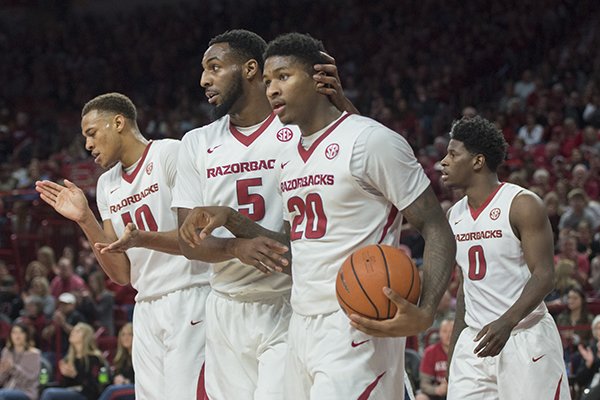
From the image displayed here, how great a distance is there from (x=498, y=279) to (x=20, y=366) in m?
6.91

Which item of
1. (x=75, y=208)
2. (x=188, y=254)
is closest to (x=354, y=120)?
(x=188, y=254)

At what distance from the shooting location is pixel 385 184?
421 cm

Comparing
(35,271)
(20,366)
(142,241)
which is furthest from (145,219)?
(35,271)

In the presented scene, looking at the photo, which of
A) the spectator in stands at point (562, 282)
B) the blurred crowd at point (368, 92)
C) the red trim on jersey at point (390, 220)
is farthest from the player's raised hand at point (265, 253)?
the spectator in stands at point (562, 282)

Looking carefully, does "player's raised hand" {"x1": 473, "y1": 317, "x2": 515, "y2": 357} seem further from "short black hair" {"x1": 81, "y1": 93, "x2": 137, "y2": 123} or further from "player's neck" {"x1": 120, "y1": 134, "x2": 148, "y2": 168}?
"short black hair" {"x1": 81, "y1": 93, "x2": 137, "y2": 123}

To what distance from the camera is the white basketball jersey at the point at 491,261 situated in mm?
5883

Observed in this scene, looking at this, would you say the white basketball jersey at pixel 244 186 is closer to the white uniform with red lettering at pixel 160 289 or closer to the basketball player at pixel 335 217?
the basketball player at pixel 335 217

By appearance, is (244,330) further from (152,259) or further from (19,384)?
(19,384)

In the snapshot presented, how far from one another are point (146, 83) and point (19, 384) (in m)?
14.6

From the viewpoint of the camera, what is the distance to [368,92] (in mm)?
20375

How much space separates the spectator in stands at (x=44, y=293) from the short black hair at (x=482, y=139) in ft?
27.7

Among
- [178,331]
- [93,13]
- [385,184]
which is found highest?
[93,13]

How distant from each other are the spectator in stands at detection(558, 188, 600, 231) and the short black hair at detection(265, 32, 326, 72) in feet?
27.3

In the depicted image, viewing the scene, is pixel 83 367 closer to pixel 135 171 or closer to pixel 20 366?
pixel 20 366
